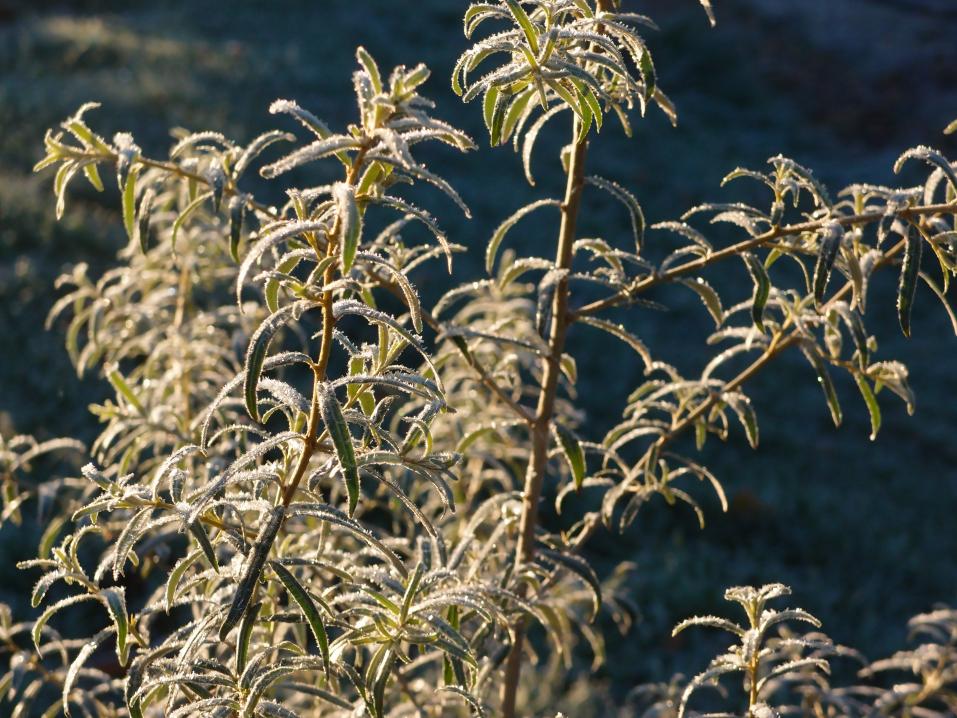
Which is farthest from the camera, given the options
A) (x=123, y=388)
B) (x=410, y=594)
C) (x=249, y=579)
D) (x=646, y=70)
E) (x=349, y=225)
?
(x=123, y=388)

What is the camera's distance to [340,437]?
98cm

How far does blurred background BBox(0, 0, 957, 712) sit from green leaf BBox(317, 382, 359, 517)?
8.58 feet

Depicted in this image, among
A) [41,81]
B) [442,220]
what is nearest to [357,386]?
[442,220]

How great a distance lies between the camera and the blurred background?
13.1 ft

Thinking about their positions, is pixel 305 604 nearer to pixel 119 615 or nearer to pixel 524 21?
pixel 119 615

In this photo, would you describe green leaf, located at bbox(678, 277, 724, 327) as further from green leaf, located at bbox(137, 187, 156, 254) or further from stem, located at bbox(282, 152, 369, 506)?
green leaf, located at bbox(137, 187, 156, 254)

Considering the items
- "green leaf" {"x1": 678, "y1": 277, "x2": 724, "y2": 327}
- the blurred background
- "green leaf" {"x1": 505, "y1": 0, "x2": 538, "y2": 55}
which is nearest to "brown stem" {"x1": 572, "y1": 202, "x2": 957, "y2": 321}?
"green leaf" {"x1": 678, "y1": 277, "x2": 724, "y2": 327}

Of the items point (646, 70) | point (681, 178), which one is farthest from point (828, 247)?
point (681, 178)

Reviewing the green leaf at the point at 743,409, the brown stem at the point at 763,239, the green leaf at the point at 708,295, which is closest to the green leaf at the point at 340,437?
the brown stem at the point at 763,239

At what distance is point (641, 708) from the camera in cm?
329

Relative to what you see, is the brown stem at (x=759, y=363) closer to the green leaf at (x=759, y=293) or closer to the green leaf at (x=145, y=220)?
the green leaf at (x=759, y=293)

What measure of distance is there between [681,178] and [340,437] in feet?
22.8

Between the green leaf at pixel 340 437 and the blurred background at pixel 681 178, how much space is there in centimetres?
262

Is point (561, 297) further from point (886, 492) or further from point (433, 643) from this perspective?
point (886, 492)
